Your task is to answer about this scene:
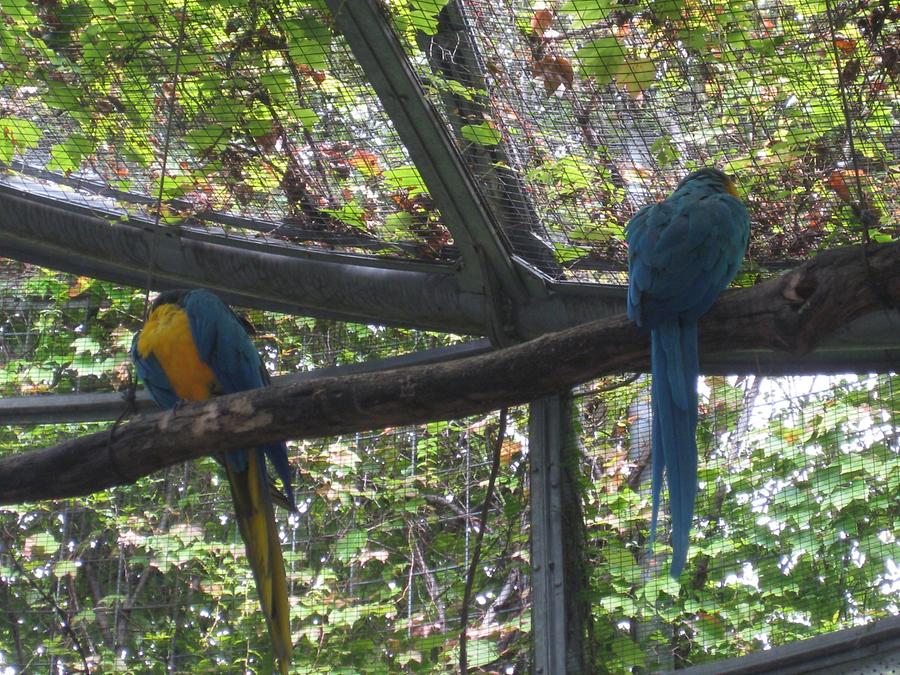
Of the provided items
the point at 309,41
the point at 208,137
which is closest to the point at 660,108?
the point at 309,41

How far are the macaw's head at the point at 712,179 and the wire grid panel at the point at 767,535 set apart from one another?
0.77 metres

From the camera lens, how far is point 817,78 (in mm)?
2723

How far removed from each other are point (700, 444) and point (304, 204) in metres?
1.68

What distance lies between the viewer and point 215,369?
129 inches

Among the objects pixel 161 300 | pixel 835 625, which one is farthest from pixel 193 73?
pixel 835 625

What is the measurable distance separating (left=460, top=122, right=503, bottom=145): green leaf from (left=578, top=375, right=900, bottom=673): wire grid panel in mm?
1130

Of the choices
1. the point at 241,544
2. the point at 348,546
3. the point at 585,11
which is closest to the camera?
the point at 585,11

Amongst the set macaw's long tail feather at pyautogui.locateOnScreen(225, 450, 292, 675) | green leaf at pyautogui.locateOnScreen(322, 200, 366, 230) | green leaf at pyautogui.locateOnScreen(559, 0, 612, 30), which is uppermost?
green leaf at pyautogui.locateOnScreen(559, 0, 612, 30)

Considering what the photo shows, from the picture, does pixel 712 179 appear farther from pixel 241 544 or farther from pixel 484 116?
pixel 241 544

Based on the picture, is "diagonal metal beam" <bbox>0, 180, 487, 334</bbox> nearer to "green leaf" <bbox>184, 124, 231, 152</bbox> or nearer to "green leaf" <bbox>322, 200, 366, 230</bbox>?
"green leaf" <bbox>322, 200, 366, 230</bbox>

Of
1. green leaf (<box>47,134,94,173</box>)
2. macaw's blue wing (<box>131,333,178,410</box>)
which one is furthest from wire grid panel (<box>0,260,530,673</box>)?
green leaf (<box>47,134,94,173</box>)

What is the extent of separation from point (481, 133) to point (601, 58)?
437 mm

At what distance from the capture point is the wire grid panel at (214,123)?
295cm

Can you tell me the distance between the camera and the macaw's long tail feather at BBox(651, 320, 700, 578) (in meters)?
2.44
